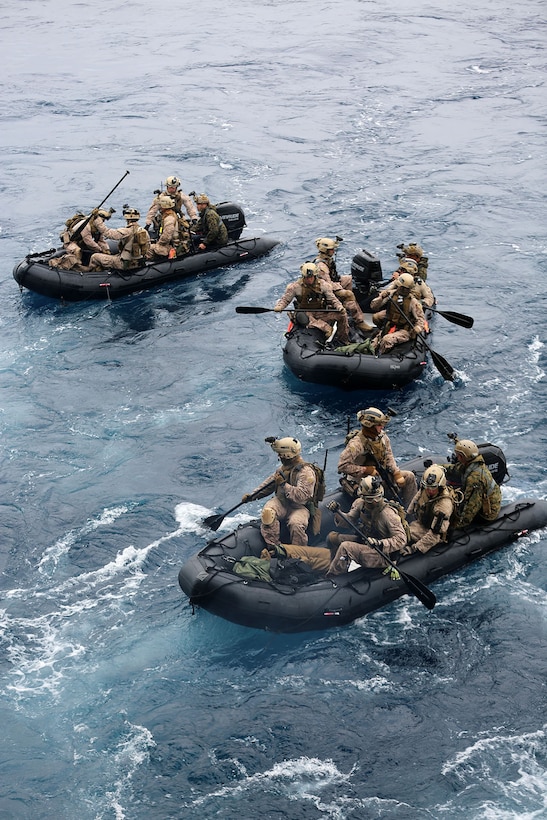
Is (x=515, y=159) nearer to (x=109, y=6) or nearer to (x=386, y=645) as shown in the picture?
(x=386, y=645)

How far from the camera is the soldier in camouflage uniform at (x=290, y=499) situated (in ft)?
45.2

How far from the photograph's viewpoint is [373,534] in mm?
13555

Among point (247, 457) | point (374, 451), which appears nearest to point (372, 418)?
point (374, 451)

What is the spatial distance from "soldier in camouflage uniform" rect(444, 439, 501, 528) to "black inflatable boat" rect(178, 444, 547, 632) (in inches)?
11.6

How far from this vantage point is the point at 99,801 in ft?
37.9

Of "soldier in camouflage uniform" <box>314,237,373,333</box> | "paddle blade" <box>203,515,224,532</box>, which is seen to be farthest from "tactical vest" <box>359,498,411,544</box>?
"soldier in camouflage uniform" <box>314,237,373,333</box>

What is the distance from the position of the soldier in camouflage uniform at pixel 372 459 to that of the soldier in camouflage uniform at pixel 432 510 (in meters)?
0.70

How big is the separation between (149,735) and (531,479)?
25.3 feet

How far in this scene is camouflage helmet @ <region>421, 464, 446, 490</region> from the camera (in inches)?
529

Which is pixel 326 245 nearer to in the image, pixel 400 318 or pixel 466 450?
pixel 400 318

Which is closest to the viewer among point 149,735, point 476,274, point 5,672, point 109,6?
point 149,735

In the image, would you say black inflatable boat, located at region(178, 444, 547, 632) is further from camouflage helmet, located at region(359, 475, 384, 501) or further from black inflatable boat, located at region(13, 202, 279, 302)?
black inflatable boat, located at region(13, 202, 279, 302)

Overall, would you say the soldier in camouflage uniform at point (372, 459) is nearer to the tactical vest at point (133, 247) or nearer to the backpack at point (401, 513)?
the backpack at point (401, 513)

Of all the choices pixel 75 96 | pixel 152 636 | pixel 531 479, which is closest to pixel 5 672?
pixel 152 636
